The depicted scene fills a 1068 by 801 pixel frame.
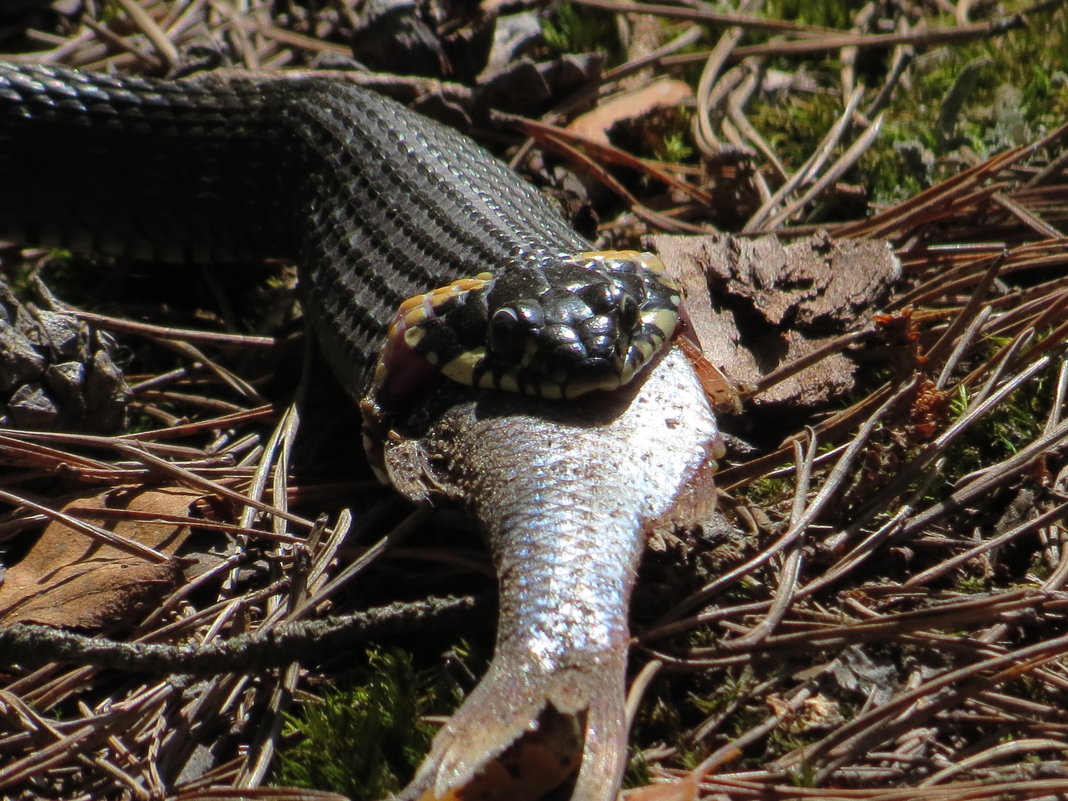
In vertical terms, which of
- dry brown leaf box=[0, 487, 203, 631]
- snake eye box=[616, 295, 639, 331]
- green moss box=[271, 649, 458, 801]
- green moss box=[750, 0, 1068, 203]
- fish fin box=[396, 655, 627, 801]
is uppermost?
green moss box=[750, 0, 1068, 203]

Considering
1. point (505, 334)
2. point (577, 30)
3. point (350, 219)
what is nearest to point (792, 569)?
point (505, 334)

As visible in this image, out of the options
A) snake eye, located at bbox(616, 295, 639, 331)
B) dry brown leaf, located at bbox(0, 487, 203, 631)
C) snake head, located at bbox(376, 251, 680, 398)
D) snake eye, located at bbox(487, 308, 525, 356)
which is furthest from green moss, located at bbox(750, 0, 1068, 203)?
dry brown leaf, located at bbox(0, 487, 203, 631)

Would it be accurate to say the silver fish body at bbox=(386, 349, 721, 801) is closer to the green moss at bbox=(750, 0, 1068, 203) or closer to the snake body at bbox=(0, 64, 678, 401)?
the snake body at bbox=(0, 64, 678, 401)

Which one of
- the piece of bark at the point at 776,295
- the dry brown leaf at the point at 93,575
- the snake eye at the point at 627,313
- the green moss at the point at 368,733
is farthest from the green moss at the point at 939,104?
the dry brown leaf at the point at 93,575

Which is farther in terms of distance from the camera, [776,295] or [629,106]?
[629,106]

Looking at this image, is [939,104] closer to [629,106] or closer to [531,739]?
[629,106]

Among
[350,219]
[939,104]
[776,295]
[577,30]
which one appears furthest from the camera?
[577,30]

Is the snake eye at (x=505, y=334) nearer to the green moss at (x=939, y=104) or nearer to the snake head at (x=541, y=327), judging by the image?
the snake head at (x=541, y=327)
